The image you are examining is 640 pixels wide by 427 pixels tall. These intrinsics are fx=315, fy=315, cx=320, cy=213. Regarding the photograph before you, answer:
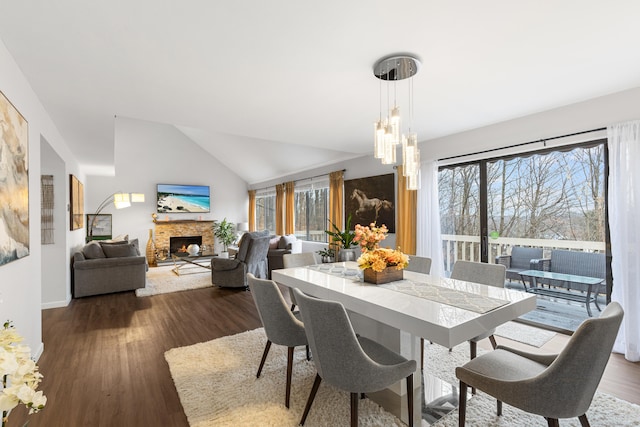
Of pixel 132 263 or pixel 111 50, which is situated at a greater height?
pixel 111 50

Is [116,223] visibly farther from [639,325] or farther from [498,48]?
[639,325]

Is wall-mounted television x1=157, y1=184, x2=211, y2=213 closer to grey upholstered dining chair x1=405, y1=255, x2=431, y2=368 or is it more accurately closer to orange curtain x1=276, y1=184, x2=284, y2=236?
orange curtain x1=276, y1=184, x2=284, y2=236

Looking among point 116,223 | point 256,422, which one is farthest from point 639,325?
point 116,223

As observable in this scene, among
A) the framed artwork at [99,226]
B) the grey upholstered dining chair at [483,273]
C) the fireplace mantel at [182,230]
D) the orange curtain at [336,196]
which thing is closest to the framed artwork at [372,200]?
the orange curtain at [336,196]

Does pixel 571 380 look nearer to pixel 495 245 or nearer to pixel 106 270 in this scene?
pixel 495 245

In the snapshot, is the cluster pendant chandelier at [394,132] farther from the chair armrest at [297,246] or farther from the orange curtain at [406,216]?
the chair armrest at [297,246]

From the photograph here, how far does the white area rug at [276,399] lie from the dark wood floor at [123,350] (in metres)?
0.15

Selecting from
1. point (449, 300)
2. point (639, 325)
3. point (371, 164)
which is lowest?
point (639, 325)

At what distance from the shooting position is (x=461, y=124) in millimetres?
3773

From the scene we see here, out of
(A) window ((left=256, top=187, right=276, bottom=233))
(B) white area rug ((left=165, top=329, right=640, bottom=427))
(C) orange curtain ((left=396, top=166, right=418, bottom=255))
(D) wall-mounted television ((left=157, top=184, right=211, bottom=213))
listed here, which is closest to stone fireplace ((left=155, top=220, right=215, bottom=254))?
(D) wall-mounted television ((left=157, top=184, right=211, bottom=213))

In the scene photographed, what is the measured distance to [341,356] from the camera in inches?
61.2

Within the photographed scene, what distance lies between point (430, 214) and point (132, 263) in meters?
4.75

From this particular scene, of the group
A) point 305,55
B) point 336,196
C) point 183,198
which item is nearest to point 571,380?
point 305,55

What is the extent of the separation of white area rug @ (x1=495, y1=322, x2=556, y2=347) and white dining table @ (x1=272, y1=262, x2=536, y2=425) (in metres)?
1.47
